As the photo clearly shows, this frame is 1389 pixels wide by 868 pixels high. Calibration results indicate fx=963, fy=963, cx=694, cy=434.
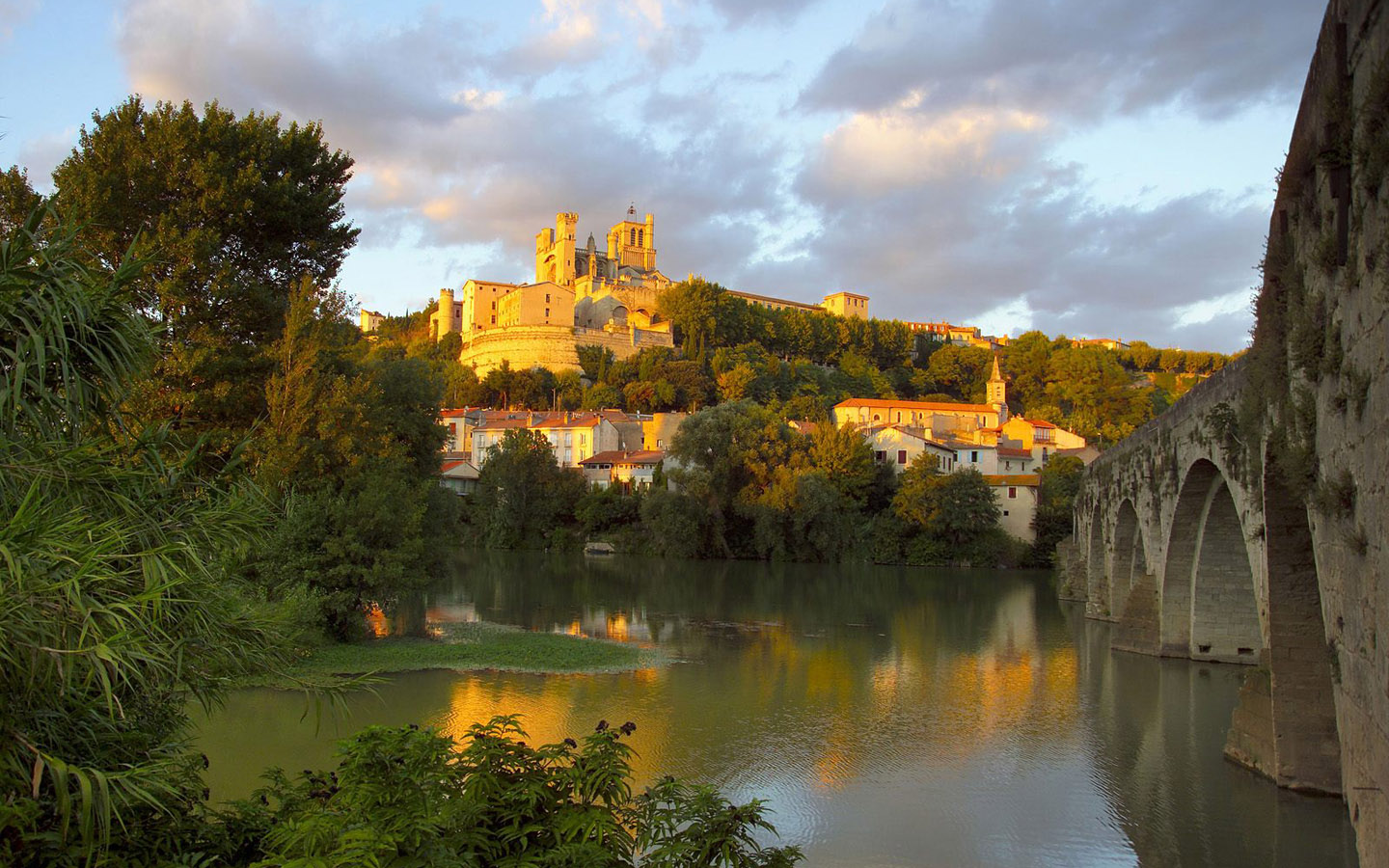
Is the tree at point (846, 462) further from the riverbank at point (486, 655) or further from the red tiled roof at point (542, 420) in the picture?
the riverbank at point (486, 655)

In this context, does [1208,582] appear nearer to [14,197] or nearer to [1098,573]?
[1098,573]

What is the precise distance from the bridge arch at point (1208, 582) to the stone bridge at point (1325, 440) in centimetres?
184

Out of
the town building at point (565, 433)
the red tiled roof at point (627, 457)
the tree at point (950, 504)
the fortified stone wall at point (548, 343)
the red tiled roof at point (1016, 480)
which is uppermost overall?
the fortified stone wall at point (548, 343)

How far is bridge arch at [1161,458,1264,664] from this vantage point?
16250 mm

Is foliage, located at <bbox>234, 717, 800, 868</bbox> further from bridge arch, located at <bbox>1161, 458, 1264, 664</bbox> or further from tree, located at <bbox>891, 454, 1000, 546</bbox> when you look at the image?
tree, located at <bbox>891, 454, 1000, 546</bbox>

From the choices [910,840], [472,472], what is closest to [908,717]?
[910,840]

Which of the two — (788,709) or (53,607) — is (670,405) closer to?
(788,709)

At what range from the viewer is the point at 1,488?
4695 millimetres

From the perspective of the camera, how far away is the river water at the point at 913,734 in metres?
9.95

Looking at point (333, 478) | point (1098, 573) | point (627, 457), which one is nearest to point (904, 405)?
point (627, 457)

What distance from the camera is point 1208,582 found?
17.4 meters

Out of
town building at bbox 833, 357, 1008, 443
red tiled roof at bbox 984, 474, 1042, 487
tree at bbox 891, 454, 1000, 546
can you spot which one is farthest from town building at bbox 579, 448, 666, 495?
red tiled roof at bbox 984, 474, 1042, 487

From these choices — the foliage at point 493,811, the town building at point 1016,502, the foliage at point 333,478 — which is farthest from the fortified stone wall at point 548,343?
the foliage at point 493,811

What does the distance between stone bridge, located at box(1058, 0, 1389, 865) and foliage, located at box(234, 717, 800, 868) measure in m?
3.59
